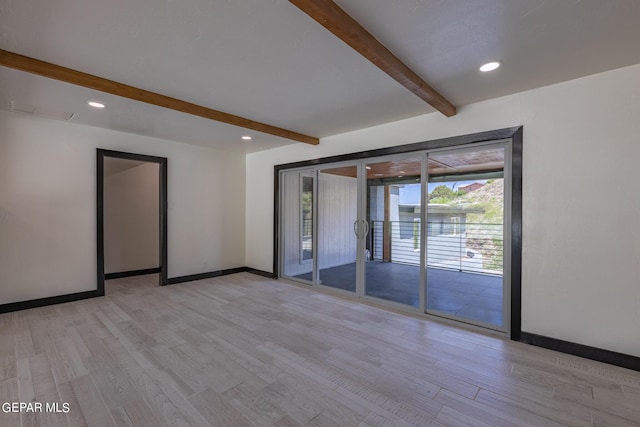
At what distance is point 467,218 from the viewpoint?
3529 millimetres

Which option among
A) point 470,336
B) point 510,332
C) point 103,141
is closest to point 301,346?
point 470,336

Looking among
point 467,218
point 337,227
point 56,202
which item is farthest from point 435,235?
point 56,202

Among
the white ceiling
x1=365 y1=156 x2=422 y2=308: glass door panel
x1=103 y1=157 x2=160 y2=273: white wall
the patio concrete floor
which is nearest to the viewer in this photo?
the white ceiling

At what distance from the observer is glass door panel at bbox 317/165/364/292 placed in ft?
14.6

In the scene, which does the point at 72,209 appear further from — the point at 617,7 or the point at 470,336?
the point at 617,7

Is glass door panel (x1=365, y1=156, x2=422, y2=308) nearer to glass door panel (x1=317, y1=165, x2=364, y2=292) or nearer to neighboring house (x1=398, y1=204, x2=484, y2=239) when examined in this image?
neighboring house (x1=398, y1=204, x2=484, y2=239)

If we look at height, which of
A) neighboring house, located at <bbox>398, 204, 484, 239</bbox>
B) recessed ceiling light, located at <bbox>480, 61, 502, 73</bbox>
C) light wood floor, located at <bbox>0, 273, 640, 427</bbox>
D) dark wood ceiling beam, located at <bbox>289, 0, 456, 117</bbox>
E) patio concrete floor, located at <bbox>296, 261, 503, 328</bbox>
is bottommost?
light wood floor, located at <bbox>0, 273, 640, 427</bbox>

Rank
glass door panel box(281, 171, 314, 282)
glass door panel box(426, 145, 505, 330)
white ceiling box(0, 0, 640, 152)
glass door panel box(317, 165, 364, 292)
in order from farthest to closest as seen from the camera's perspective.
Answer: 1. glass door panel box(281, 171, 314, 282)
2. glass door panel box(317, 165, 364, 292)
3. glass door panel box(426, 145, 505, 330)
4. white ceiling box(0, 0, 640, 152)

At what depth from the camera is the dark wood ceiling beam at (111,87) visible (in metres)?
2.22

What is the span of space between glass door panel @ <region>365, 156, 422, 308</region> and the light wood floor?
0.83 m

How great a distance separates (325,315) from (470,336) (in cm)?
162

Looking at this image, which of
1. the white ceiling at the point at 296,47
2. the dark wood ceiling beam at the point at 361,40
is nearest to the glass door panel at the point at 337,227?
the white ceiling at the point at 296,47

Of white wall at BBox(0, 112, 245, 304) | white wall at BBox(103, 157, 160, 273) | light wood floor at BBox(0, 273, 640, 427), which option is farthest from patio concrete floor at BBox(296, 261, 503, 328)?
white wall at BBox(103, 157, 160, 273)

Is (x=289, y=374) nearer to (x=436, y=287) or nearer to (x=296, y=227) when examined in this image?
(x=436, y=287)
